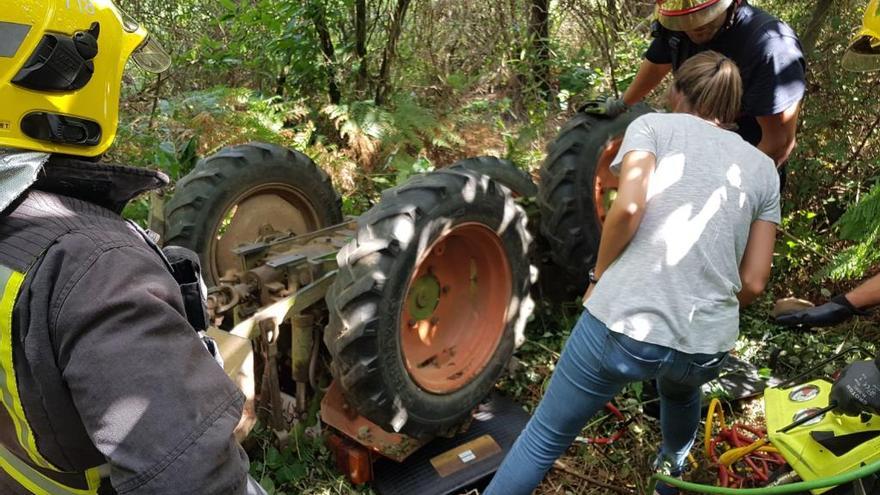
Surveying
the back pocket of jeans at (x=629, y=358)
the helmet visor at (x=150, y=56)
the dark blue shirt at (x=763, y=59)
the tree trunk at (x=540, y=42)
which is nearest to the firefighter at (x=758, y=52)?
the dark blue shirt at (x=763, y=59)

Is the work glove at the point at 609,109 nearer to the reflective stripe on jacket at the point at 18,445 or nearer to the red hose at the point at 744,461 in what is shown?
the red hose at the point at 744,461

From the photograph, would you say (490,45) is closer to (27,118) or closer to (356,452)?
(356,452)

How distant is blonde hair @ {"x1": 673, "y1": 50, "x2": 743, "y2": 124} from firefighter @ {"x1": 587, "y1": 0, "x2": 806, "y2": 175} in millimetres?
831

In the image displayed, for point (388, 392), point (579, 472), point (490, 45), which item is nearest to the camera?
point (388, 392)

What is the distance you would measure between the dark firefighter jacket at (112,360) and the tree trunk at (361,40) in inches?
223

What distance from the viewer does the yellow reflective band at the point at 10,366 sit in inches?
42.2

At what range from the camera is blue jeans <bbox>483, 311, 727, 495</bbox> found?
2.28m

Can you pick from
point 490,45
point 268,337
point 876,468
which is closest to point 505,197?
point 268,337

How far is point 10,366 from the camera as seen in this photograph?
1.11 m

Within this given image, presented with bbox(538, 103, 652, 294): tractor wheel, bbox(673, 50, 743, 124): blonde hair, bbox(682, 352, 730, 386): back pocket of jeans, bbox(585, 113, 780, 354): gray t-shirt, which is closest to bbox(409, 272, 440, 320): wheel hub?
bbox(538, 103, 652, 294): tractor wheel

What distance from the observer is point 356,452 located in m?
2.91

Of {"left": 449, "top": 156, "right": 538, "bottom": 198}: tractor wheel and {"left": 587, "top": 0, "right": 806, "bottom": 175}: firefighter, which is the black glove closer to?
{"left": 587, "top": 0, "right": 806, "bottom": 175}: firefighter

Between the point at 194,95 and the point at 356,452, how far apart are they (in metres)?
4.67

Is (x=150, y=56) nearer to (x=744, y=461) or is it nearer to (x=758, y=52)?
(x=758, y=52)
